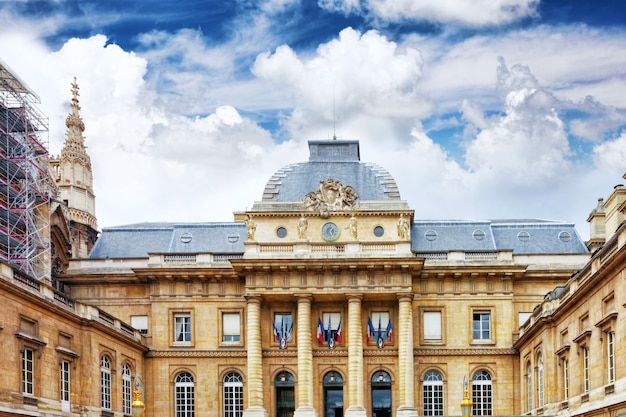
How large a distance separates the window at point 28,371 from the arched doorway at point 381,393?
76.7 feet

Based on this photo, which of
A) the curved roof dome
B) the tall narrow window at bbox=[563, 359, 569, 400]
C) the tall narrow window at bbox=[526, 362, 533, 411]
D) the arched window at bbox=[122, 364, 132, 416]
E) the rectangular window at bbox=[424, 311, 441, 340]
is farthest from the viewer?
the curved roof dome

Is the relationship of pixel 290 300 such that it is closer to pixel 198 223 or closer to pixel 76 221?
pixel 198 223

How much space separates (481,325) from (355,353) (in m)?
7.92

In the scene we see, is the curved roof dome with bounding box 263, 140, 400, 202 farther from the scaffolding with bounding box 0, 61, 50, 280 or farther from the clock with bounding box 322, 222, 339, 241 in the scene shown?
the scaffolding with bounding box 0, 61, 50, 280

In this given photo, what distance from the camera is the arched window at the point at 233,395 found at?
184 ft

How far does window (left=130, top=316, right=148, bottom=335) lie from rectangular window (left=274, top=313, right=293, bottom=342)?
803 cm

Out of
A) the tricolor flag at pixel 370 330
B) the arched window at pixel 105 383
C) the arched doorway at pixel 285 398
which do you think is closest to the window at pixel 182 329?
the arched doorway at pixel 285 398

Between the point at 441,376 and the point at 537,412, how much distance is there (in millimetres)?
9485

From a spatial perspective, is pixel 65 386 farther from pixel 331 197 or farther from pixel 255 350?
pixel 331 197

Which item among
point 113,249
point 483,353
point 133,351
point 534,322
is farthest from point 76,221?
point 534,322

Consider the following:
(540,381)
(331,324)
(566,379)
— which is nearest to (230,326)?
(331,324)

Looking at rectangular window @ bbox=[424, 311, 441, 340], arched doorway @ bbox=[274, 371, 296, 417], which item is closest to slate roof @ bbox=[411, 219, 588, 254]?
rectangular window @ bbox=[424, 311, 441, 340]

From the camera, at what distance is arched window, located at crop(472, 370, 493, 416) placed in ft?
181

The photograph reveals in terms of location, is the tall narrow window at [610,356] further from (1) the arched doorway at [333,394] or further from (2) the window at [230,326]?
(2) the window at [230,326]
